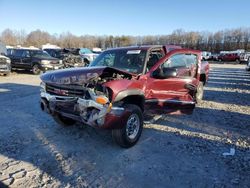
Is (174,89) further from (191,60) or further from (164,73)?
(191,60)

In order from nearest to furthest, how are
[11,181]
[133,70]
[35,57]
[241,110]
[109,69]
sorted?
1. [11,181]
2. [109,69]
3. [133,70]
4. [241,110]
5. [35,57]

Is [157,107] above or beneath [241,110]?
above

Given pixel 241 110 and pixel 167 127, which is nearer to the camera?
pixel 167 127

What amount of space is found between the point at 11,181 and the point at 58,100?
155cm

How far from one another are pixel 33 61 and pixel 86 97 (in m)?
14.6

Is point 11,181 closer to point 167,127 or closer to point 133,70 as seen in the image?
point 133,70

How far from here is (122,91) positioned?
13.3 feet

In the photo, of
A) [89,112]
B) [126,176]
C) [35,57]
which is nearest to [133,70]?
[89,112]

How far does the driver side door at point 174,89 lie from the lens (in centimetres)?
493

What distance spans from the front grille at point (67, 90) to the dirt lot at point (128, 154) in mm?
1025

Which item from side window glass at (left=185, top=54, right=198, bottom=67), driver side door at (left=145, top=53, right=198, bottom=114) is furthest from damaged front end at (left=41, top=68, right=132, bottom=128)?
side window glass at (left=185, top=54, right=198, bottom=67)

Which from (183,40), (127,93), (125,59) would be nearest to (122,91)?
(127,93)

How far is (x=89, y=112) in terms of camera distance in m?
3.93

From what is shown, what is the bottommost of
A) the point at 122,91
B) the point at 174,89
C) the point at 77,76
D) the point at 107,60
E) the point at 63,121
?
the point at 63,121
